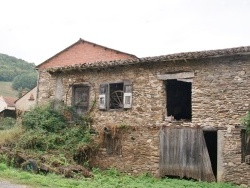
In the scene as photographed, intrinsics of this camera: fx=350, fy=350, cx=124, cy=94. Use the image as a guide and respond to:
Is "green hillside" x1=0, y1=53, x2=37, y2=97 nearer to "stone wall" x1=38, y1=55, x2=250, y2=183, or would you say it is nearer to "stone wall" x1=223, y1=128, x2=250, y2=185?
"stone wall" x1=38, y1=55, x2=250, y2=183

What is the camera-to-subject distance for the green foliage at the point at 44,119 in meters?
14.9

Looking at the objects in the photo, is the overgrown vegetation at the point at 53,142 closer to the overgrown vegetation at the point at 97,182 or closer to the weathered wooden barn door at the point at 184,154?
the overgrown vegetation at the point at 97,182

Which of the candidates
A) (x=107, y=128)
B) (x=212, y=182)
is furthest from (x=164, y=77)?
(x=212, y=182)

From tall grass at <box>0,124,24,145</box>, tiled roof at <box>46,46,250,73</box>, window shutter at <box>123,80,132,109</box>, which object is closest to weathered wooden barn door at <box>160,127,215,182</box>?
window shutter at <box>123,80,132,109</box>

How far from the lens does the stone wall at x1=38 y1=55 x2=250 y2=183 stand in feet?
38.4

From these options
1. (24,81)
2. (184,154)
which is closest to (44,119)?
(184,154)

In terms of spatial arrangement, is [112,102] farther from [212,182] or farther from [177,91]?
[212,182]

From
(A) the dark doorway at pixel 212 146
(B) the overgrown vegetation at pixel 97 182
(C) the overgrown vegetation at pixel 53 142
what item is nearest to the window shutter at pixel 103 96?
(C) the overgrown vegetation at pixel 53 142

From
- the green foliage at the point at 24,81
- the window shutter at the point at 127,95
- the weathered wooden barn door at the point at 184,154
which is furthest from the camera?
the green foliage at the point at 24,81

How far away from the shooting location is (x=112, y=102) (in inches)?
589

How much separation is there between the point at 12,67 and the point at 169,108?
5717 cm

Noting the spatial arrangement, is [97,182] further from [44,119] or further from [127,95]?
[44,119]

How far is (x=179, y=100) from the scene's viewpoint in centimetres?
1616

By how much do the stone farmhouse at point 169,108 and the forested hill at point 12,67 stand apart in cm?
5116
